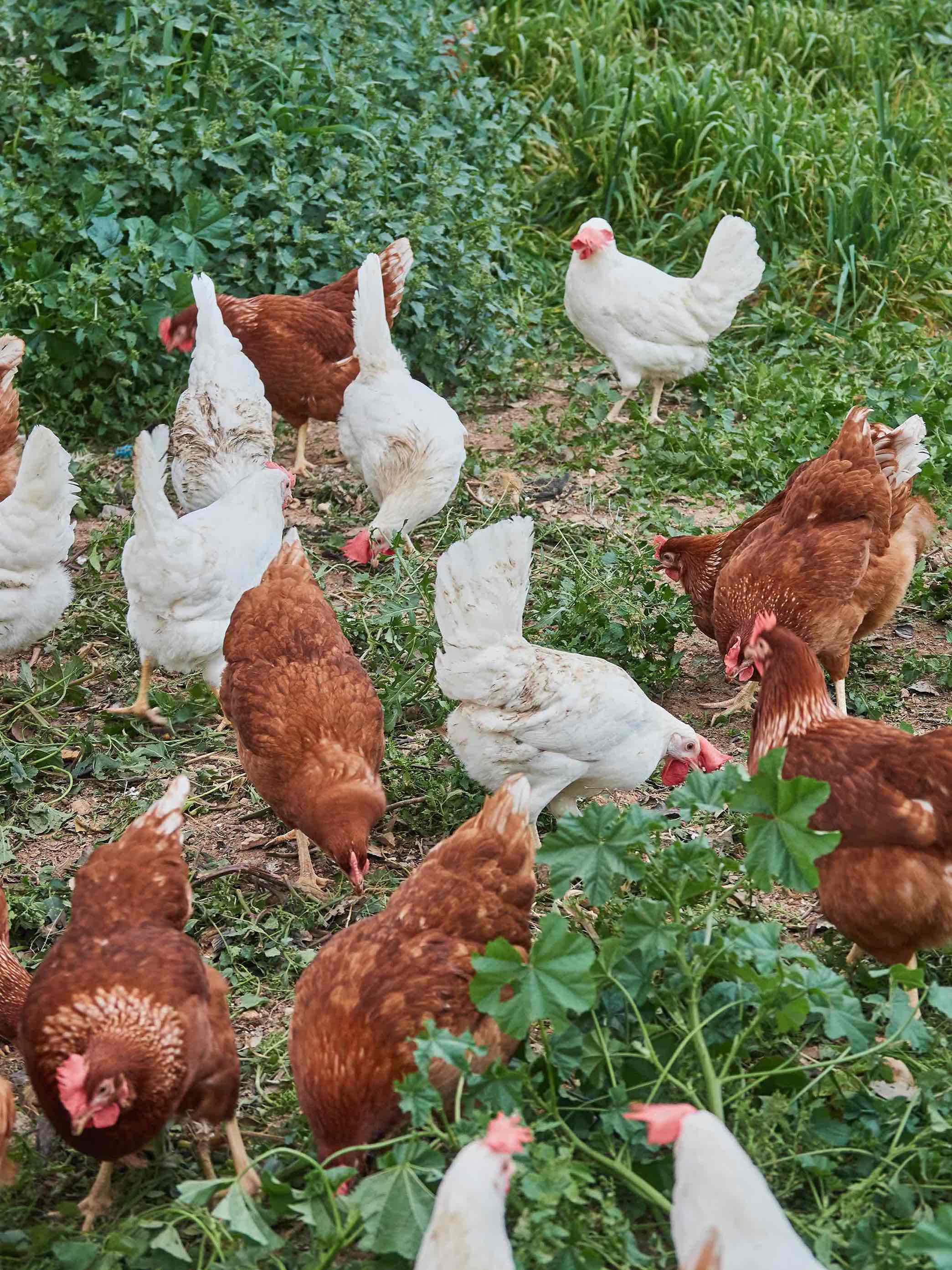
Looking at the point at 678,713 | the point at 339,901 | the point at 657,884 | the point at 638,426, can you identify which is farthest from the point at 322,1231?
the point at 638,426

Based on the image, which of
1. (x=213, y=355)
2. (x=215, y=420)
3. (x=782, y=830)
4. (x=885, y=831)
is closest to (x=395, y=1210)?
(x=782, y=830)

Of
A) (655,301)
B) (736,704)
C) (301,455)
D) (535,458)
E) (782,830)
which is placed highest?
(782,830)

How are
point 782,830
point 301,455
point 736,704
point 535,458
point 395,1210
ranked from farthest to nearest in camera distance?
1. point 535,458
2. point 301,455
3. point 736,704
4. point 782,830
5. point 395,1210

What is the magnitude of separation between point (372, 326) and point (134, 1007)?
3861 mm

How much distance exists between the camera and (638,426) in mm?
7180

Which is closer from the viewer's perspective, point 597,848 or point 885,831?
point 597,848

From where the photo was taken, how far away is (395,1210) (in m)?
2.57

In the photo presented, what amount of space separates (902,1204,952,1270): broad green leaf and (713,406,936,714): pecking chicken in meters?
2.28

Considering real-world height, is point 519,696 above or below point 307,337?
above

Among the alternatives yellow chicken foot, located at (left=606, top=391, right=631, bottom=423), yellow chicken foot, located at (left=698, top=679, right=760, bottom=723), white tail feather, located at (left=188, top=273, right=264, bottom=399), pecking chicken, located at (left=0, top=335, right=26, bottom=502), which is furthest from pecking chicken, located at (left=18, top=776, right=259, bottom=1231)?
yellow chicken foot, located at (left=606, top=391, right=631, bottom=423)

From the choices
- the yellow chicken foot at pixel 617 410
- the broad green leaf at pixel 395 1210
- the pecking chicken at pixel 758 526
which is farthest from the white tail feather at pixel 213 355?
the broad green leaf at pixel 395 1210

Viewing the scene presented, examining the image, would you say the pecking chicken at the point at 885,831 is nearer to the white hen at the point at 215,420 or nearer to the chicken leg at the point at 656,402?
the white hen at the point at 215,420

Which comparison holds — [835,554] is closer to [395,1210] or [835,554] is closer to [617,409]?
[617,409]

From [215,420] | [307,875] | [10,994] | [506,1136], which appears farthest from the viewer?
[215,420]
